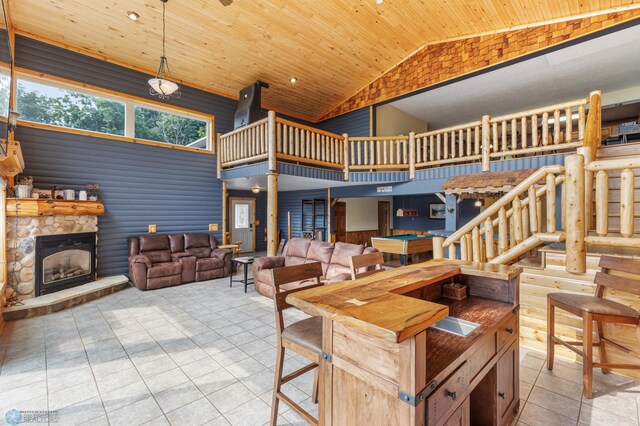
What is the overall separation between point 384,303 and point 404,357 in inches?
11.2

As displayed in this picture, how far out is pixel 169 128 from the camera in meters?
6.69

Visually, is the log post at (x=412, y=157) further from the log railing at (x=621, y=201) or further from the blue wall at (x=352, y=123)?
the log railing at (x=621, y=201)

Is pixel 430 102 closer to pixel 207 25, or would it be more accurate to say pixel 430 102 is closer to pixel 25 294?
pixel 207 25

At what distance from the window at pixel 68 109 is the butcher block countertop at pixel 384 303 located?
6.51m

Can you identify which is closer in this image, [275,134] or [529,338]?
[529,338]

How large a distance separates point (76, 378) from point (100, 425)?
860 millimetres

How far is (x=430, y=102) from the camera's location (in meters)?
8.19

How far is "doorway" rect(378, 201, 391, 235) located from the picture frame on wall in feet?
5.23

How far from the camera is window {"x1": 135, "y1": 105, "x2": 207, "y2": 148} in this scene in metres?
6.32

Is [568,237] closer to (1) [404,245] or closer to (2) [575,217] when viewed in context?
(2) [575,217]

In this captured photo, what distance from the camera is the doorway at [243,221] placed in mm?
8984

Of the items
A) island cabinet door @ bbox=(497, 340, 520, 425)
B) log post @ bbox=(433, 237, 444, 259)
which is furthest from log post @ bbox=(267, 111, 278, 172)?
island cabinet door @ bbox=(497, 340, 520, 425)

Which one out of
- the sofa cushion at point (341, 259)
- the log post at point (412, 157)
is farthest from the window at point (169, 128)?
the log post at point (412, 157)

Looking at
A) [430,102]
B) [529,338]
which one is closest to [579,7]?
[430,102]
